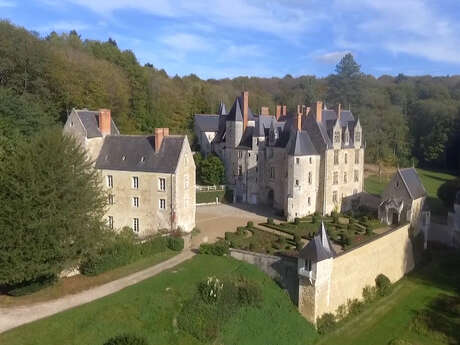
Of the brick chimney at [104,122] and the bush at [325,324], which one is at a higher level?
the brick chimney at [104,122]

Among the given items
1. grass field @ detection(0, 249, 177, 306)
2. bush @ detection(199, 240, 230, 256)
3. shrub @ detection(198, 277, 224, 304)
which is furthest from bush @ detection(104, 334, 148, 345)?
bush @ detection(199, 240, 230, 256)

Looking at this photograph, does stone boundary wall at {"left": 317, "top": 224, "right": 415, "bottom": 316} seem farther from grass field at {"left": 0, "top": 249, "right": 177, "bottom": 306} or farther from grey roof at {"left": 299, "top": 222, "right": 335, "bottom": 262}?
grass field at {"left": 0, "top": 249, "right": 177, "bottom": 306}

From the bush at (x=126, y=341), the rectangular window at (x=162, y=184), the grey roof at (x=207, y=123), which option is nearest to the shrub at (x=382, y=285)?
the rectangular window at (x=162, y=184)

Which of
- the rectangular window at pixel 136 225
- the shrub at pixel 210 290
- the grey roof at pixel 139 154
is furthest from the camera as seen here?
the rectangular window at pixel 136 225

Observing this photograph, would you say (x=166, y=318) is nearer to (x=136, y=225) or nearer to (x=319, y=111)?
(x=136, y=225)

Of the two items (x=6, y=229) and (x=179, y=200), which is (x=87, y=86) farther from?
(x=6, y=229)

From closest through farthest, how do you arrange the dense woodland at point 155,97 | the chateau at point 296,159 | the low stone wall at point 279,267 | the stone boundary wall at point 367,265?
the stone boundary wall at point 367,265, the low stone wall at point 279,267, the chateau at point 296,159, the dense woodland at point 155,97

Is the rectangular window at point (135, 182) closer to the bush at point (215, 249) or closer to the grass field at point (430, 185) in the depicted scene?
the bush at point (215, 249)
